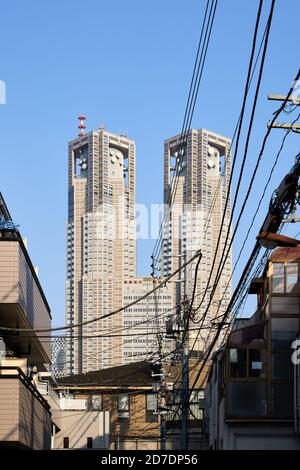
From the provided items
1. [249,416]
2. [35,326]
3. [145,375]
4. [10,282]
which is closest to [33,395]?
[35,326]

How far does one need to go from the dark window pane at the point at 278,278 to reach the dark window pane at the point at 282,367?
7.12 feet

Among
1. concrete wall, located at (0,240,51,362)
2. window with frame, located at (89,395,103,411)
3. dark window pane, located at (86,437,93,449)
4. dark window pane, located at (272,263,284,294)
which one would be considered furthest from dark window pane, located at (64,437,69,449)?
concrete wall, located at (0,240,51,362)

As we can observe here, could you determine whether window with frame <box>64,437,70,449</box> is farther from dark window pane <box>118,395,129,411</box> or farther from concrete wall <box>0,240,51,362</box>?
concrete wall <box>0,240,51,362</box>

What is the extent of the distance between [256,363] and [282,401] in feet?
5.16

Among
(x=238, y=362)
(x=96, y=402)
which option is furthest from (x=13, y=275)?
(x=96, y=402)

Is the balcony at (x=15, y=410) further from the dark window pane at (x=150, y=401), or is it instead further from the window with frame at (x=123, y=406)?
the dark window pane at (x=150, y=401)

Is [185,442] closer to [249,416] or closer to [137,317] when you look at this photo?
[249,416]

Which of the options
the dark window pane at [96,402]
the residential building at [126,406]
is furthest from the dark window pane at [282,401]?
the dark window pane at [96,402]

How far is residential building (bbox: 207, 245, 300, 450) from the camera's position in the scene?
1313 inches

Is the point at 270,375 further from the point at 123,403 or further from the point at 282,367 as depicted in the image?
the point at 123,403

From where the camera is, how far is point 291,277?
34.2m

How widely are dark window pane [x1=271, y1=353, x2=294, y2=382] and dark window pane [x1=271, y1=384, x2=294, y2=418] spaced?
0.26 m

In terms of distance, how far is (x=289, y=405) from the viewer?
33188 millimetres
